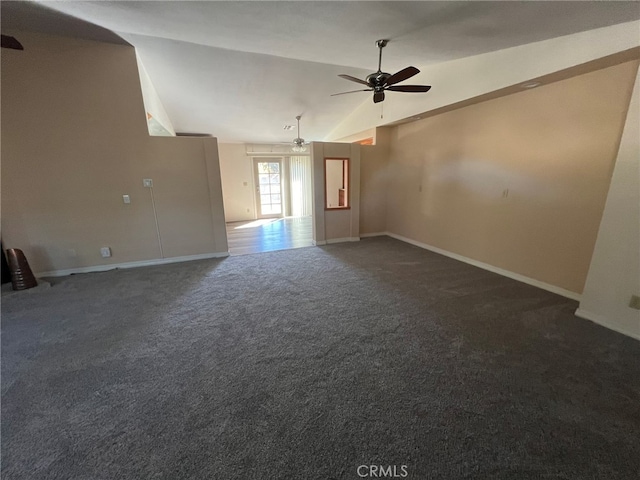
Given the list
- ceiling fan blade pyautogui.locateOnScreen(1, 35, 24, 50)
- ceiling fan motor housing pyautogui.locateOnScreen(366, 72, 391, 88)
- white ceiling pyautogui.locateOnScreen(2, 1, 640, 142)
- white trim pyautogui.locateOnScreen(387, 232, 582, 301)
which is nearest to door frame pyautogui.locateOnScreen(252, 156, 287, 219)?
white ceiling pyautogui.locateOnScreen(2, 1, 640, 142)

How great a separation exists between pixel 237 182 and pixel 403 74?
6683mm

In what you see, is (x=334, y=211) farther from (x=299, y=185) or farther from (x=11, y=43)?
(x=11, y=43)

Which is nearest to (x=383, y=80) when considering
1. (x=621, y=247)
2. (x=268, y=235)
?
(x=621, y=247)

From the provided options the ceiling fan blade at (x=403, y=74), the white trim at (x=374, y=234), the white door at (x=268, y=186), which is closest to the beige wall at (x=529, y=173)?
the white trim at (x=374, y=234)

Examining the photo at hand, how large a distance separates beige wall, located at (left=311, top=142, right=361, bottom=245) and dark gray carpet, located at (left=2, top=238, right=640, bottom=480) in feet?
7.98

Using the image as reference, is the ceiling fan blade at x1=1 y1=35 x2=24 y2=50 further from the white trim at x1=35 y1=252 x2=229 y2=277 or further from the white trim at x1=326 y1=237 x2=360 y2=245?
the white trim at x1=326 y1=237 x2=360 y2=245

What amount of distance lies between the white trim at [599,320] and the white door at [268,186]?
7983 mm

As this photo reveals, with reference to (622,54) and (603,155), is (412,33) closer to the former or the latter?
(622,54)

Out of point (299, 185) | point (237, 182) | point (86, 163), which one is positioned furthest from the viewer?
point (299, 185)

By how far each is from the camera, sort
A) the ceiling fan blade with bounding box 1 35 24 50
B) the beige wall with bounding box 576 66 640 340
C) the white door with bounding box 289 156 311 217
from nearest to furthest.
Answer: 1. the ceiling fan blade with bounding box 1 35 24 50
2. the beige wall with bounding box 576 66 640 340
3. the white door with bounding box 289 156 311 217

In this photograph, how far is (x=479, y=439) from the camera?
4.79 feet

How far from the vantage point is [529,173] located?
11.2 feet

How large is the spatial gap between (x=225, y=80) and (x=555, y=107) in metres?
4.96

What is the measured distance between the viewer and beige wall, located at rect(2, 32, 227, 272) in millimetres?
3410
